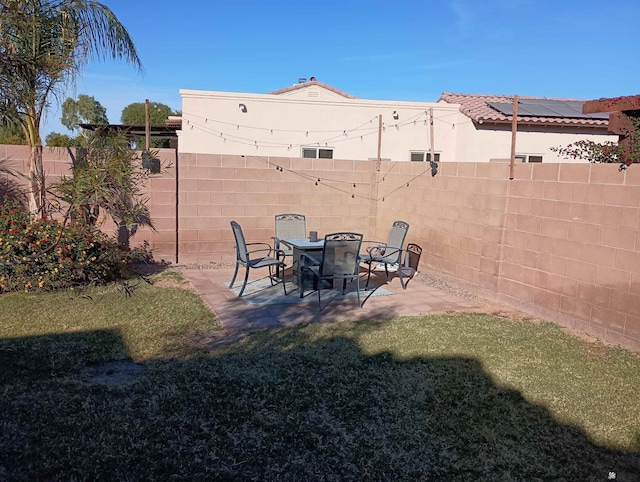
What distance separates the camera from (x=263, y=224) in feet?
35.2

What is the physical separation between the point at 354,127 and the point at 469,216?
769 cm

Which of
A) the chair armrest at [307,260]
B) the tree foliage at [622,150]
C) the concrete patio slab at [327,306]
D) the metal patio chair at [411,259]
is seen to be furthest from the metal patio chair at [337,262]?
the tree foliage at [622,150]

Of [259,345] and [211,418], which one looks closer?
[211,418]

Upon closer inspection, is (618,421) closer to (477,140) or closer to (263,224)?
(263,224)

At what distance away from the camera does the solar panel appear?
1595cm

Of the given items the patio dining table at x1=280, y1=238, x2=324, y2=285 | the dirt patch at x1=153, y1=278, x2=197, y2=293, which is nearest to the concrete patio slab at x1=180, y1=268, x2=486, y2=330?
the dirt patch at x1=153, y1=278, x2=197, y2=293

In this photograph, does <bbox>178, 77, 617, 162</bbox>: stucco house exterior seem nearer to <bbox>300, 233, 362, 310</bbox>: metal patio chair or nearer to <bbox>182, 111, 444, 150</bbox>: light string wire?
<bbox>182, 111, 444, 150</bbox>: light string wire

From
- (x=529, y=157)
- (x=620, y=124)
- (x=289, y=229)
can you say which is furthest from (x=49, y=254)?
(x=529, y=157)

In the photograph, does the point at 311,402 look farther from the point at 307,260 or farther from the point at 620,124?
the point at 620,124

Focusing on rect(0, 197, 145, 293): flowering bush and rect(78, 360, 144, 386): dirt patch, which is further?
rect(0, 197, 145, 293): flowering bush

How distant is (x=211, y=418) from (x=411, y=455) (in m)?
1.44

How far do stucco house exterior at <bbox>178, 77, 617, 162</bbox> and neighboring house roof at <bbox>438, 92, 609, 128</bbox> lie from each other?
4 centimetres

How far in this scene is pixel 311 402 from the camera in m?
4.32

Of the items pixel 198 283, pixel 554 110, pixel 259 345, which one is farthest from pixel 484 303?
pixel 554 110
